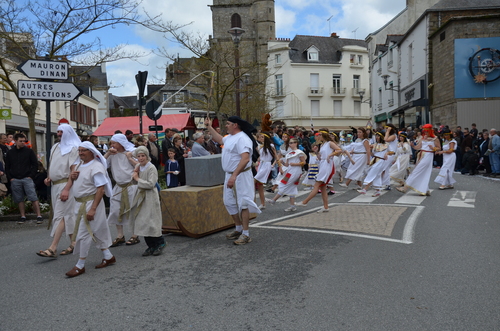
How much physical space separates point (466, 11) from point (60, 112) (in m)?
32.3

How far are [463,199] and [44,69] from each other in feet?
31.0

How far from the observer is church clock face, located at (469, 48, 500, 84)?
27.7 m

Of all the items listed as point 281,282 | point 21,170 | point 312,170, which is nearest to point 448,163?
point 312,170

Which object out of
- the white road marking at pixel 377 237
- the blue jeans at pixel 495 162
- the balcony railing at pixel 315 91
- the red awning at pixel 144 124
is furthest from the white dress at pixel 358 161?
the balcony railing at pixel 315 91

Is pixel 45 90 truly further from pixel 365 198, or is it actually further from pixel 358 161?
pixel 358 161

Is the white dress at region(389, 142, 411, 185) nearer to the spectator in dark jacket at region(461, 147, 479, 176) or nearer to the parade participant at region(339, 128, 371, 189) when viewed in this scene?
the parade participant at region(339, 128, 371, 189)

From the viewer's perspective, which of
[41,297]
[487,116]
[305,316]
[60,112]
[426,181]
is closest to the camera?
[305,316]

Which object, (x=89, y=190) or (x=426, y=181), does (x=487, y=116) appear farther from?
(x=89, y=190)

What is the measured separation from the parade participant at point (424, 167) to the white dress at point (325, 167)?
3463mm

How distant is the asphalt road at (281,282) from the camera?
4336 millimetres

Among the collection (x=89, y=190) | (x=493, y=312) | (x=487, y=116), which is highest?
(x=487, y=116)

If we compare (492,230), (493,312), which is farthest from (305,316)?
(492,230)

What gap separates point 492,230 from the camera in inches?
316

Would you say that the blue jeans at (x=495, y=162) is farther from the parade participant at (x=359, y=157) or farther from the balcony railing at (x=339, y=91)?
the balcony railing at (x=339, y=91)
